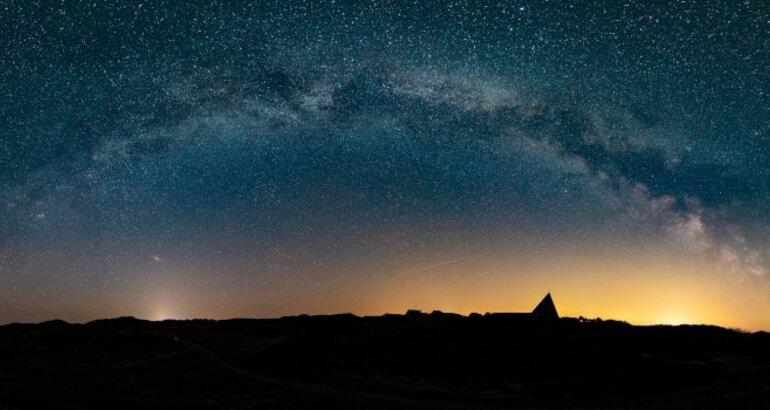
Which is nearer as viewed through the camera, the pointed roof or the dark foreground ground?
the dark foreground ground

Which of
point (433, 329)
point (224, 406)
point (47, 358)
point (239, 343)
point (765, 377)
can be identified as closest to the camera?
point (224, 406)

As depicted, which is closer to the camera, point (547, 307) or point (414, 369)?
point (414, 369)

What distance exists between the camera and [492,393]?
18688mm

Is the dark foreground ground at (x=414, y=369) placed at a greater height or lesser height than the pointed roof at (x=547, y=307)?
lesser

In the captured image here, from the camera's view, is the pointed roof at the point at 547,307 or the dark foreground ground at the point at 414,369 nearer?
the dark foreground ground at the point at 414,369

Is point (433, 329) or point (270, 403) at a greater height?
point (433, 329)

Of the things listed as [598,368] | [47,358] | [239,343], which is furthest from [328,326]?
[598,368]

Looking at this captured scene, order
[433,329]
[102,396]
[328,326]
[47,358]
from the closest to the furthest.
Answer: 1. [102,396]
2. [47,358]
3. [433,329]
4. [328,326]

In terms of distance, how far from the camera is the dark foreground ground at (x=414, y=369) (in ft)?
56.4

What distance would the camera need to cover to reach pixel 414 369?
26094 millimetres

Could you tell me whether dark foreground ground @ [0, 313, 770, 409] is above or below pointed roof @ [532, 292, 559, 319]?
below

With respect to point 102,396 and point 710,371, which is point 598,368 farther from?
point 102,396

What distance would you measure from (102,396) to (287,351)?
37.3ft

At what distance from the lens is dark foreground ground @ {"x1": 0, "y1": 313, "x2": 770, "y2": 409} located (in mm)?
17188
